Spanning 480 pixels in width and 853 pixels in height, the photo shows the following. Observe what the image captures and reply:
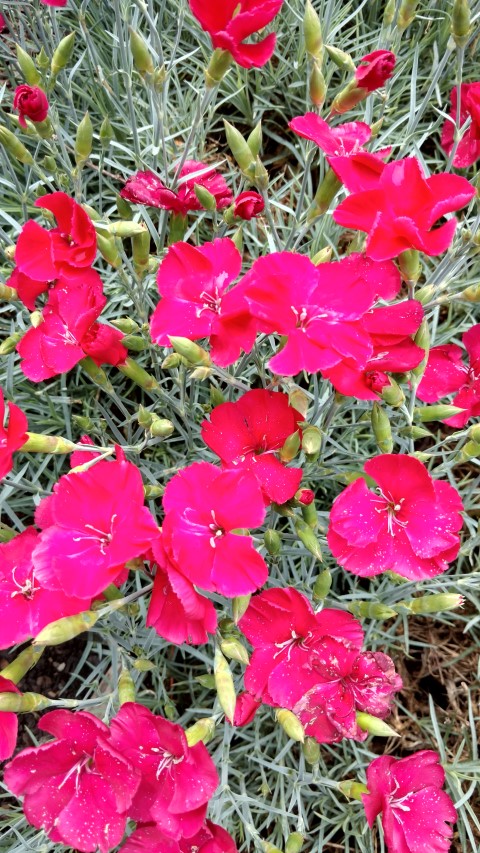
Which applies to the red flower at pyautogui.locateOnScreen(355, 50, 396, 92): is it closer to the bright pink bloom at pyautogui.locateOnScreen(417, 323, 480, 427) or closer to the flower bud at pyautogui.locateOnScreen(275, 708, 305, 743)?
the bright pink bloom at pyautogui.locateOnScreen(417, 323, 480, 427)

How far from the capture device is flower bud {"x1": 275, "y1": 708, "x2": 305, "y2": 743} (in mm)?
1265

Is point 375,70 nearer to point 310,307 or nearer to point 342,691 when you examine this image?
point 310,307

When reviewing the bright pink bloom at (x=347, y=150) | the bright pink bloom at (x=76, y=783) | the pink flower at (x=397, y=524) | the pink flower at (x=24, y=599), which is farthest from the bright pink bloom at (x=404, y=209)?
the bright pink bloom at (x=76, y=783)

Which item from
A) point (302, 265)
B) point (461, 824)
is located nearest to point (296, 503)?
point (302, 265)

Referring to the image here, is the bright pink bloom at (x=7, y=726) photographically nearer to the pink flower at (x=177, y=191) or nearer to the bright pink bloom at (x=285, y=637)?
the bright pink bloom at (x=285, y=637)

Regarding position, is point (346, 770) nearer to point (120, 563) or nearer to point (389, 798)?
point (389, 798)

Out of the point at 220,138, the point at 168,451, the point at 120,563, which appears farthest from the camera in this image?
the point at 220,138

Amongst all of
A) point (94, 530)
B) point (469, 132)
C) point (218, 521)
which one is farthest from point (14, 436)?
point (469, 132)

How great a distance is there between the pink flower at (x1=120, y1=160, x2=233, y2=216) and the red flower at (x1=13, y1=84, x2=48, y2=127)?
226mm

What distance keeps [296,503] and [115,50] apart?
1.70 m

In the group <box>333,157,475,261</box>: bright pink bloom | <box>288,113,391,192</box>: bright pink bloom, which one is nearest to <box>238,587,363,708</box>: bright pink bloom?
<box>333,157,475,261</box>: bright pink bloom

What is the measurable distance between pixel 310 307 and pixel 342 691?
2.36ft

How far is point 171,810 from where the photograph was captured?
3.84 feet

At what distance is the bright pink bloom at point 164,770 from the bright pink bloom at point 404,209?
89 cm
